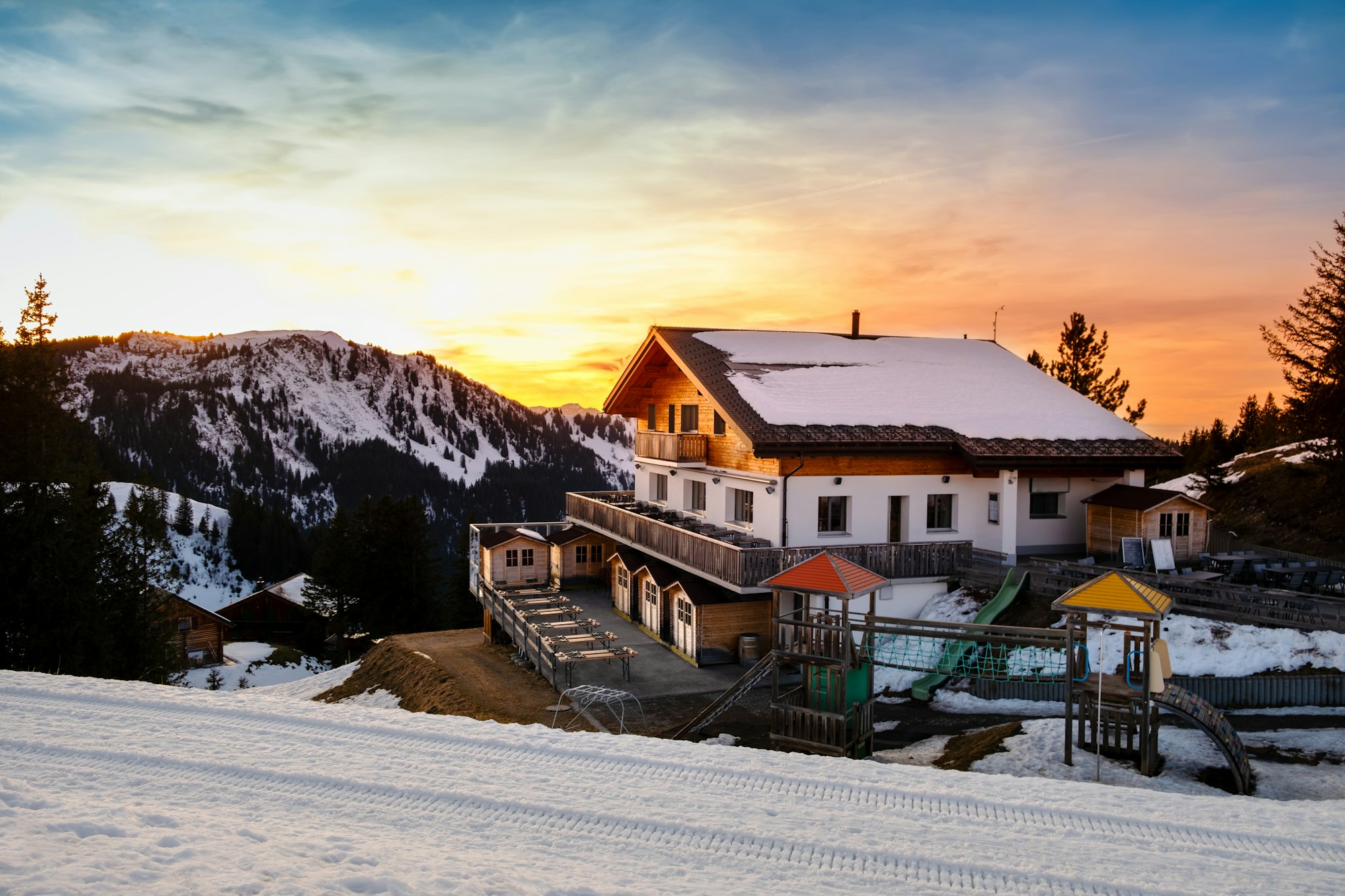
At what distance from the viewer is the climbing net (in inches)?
746

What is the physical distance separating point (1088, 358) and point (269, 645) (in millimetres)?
72083

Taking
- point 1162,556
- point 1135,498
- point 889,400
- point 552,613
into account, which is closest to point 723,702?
point 552,613

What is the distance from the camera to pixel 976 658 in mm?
19672

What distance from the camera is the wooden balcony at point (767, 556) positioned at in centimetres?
2270

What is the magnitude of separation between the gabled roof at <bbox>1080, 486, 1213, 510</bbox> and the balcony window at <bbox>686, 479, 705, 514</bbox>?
1279cm

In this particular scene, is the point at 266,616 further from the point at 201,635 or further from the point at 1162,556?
the point at 1162,556

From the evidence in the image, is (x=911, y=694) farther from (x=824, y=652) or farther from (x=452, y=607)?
(x=452, y=607)

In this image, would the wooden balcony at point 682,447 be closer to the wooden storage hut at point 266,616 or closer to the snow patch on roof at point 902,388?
the snow patch on roof at point 902,388

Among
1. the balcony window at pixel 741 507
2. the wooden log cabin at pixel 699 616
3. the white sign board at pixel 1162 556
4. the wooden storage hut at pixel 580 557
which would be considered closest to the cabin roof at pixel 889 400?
the balcony window at pixel 741 507

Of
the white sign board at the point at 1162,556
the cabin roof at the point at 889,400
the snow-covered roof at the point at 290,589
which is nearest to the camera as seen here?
the white sign board at the point at 1162,556

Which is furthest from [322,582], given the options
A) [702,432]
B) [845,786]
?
[845,786]

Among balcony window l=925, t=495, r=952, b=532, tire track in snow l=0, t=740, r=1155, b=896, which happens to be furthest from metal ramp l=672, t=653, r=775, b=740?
balcony window l=925, t=495, r=952, b=532

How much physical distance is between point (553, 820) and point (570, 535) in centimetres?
2730

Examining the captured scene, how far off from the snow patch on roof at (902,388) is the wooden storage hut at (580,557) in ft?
33.0
